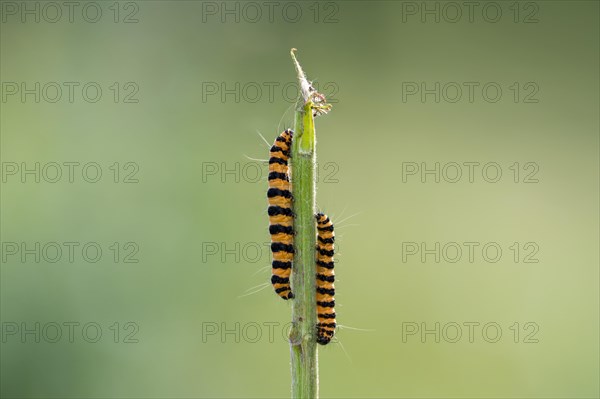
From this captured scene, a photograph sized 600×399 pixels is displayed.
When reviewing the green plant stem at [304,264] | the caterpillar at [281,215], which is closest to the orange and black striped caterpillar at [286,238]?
the caterpillar at [281,215]

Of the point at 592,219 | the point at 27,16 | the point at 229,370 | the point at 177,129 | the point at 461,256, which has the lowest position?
the point at 229,370

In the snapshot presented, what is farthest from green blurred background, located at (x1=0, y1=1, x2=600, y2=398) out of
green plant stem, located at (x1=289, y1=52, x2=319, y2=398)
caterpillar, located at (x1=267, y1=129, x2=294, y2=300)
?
green plant stem, located at (x1=289, y1=52, x2=319, y2=398)

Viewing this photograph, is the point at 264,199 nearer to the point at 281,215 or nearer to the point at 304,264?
the point at 281,215

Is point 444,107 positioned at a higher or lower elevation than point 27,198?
higher

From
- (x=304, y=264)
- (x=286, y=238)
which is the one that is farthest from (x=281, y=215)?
(x=304, y=264)

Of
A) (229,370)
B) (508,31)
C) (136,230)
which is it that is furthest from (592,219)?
(136,230)

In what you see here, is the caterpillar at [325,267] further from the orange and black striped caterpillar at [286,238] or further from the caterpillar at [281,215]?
the caterpillar at [281,215]

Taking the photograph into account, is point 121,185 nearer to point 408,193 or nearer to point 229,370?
point 229,370
